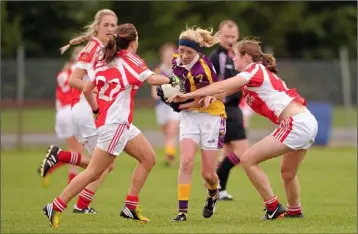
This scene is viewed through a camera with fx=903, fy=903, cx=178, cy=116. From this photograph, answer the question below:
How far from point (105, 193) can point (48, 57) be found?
85.5 ft

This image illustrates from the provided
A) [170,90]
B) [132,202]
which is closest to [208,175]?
[132,202]

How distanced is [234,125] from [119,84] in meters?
3.83

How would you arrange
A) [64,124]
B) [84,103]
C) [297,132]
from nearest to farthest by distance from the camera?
[297,132], [84,103], [64,124]

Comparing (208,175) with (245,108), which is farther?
(245,108)

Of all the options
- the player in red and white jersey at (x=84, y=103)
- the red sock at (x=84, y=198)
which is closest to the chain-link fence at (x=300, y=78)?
the player in red and white jersey at (x=84, y=103)

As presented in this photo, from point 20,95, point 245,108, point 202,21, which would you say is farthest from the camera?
Answer: point 202,21

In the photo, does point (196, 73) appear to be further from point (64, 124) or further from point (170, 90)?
point (64, 124)

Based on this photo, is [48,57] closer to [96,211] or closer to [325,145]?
[325,145]

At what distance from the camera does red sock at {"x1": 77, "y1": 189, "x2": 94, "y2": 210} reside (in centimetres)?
1101

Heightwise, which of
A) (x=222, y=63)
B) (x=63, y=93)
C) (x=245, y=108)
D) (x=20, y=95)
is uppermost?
(x=222, y=63)

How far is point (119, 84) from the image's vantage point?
9.48 metres

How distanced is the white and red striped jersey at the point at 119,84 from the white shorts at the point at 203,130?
0.92 metres

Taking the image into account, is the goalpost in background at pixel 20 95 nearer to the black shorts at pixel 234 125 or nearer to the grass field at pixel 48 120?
the grass field at pixel 48 120

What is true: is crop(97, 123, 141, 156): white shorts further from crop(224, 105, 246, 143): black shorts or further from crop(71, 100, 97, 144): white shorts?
crop(224, 105, 246, 143): black shorts
